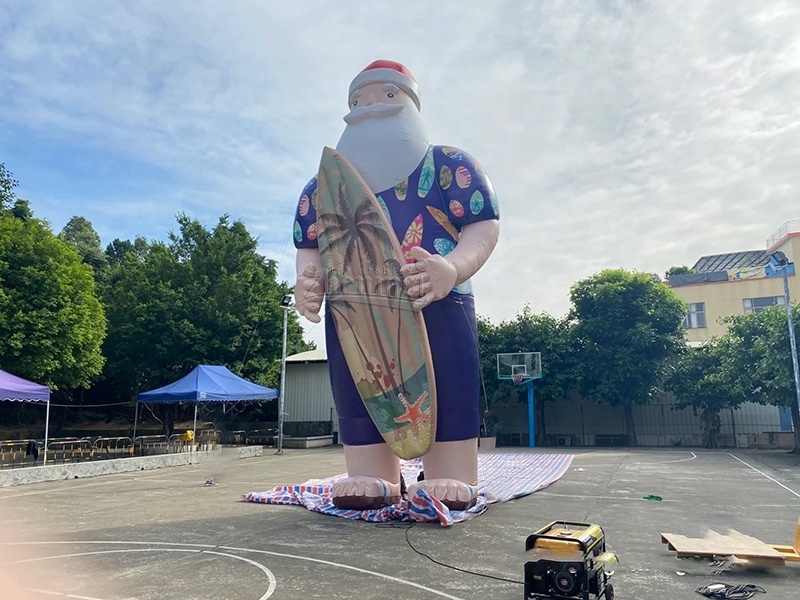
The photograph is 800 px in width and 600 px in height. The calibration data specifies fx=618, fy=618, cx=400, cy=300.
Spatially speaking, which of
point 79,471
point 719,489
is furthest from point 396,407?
point 79,471

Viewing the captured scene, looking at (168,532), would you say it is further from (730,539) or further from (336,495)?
(730,539)

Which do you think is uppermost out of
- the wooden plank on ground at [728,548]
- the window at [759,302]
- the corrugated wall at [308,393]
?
the window at [759,302]

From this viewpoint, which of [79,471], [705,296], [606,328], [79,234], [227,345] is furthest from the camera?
[79,234]

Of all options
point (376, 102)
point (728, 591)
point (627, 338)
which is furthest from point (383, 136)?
point (627, 338)

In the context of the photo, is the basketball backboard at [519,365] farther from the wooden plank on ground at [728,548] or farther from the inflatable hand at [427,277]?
the wooden plank on ground at [728,548]

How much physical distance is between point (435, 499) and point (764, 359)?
44.5ft

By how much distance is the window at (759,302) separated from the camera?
98.4 feet

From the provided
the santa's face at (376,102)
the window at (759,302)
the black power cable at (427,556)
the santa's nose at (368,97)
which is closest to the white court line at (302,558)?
the black power cable at (427,556)

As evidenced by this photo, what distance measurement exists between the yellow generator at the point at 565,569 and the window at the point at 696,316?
1222 inches

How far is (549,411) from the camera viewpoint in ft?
79.5

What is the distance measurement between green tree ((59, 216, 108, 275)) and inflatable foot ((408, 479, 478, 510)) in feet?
99.8

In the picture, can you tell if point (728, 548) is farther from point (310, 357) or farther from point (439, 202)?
point (310, 357)

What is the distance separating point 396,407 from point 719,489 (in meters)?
6.21

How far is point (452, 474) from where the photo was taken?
7340 mm
